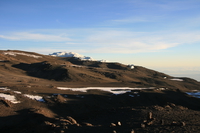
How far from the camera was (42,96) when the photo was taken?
2616 centimetres

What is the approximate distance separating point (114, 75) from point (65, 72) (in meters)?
16.4

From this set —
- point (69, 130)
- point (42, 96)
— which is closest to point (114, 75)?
point (42, 96)

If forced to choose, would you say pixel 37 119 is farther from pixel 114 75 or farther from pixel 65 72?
pixel 114 75

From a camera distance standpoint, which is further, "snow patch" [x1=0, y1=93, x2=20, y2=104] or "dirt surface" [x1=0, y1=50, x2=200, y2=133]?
"snow patch" [x1=0, y1=93, x2=20, y2=104]

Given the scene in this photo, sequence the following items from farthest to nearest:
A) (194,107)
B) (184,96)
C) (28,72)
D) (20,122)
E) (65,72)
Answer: (28,72)
(65,72)
(184,96)
(194,107)
(20,122)

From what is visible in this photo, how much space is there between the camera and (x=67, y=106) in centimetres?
2448

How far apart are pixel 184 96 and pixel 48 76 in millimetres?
35833

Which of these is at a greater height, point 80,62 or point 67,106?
point 80,62

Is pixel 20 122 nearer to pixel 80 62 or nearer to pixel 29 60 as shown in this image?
pixel 29 60

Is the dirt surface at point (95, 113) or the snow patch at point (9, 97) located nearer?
the dirt surface at point (95, 113)

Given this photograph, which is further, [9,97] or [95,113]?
[9,97]

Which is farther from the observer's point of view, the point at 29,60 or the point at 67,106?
the point at 29,60

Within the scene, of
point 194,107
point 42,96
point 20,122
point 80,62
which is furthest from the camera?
point 80,62

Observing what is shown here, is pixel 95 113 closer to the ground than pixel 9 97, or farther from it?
closer to the ground
